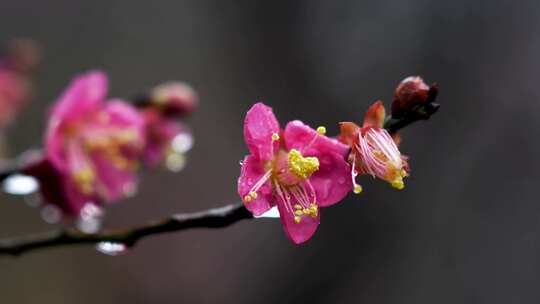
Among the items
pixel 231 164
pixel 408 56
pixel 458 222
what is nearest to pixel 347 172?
pixel 458 222

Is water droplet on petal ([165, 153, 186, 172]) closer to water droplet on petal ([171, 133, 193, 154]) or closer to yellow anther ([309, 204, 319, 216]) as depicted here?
water droplet on petal ([171, 133, 193, 154])

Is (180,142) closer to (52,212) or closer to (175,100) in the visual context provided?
(175,100)

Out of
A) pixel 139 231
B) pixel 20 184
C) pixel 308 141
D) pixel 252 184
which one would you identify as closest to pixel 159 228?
pixel 139 231

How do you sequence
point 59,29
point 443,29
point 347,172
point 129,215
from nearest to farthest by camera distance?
point 347,172
point 443,29
point 129,215
point 59,29

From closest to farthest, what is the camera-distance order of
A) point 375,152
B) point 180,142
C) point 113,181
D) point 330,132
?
point 375,152 → point 113,181 → point 180,142 → point 330,132

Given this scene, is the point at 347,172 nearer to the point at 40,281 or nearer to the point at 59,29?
the point at 40,281

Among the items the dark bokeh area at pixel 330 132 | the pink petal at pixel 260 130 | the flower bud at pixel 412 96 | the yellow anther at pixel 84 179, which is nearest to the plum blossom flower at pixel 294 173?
the pink petal at pixel 260 130

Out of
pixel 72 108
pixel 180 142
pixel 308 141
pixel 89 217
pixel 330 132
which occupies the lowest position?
pixel 330 132

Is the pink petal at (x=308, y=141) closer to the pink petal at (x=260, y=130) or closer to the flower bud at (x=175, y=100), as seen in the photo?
the pink petal at (x=260, y=130)
